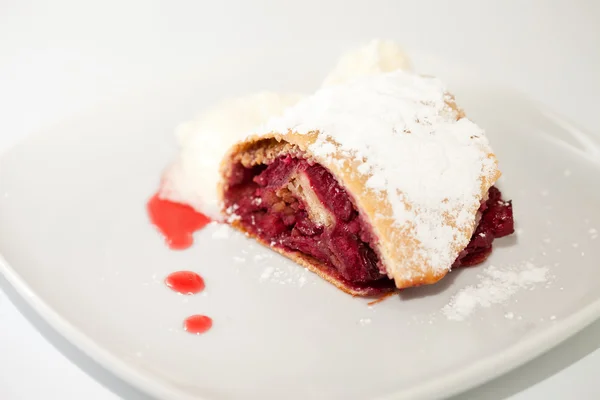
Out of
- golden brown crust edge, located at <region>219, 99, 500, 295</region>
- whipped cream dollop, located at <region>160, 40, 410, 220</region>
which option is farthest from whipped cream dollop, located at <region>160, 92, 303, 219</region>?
golden brown crust edge, located at <region>219, 99, 500, 295</region>

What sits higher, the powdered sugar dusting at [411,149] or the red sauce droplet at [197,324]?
the powdered sugar dusting at [411,149]

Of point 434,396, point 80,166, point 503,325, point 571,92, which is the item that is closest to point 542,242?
point 503,325

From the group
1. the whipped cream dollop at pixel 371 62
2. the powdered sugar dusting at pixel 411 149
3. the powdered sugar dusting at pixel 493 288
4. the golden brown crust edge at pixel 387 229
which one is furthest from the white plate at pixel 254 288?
the whipped cream dollop at pixel 371 62

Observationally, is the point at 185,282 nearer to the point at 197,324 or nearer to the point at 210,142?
the point at 197,324

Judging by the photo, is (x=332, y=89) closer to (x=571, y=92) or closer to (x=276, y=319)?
(x=276, y=319)

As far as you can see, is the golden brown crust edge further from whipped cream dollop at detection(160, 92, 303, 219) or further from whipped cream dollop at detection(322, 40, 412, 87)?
whipped cream dollop at detection(322, 40, 412, 87)

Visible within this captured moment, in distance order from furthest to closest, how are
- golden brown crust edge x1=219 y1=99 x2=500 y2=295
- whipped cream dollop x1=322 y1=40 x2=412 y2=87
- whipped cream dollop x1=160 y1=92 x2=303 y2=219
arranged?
whipped cream dollop x1=322 y1=40 x2=412 y2=87 < whipped cream dollop x1=160 y1=92 x2=303 y2=219 < golden brown crust edge x1=219 y1=99 x2=500 y2=295

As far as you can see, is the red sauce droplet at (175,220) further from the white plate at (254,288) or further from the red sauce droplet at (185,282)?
the red sauce droplet at (185,282)
